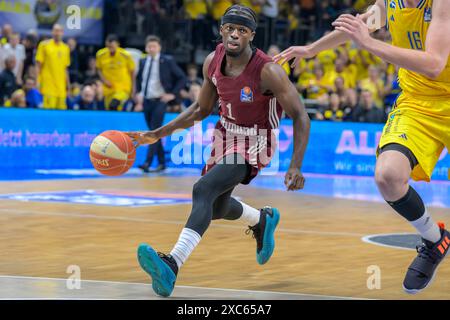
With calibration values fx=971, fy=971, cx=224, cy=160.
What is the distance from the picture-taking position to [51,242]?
905cm

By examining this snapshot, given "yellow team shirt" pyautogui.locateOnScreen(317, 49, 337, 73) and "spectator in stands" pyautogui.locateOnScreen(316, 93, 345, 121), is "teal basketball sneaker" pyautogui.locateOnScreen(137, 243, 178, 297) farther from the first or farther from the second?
"yellow team shirt" pyautogui.locateOnScreen(317, 49, 337, 73)

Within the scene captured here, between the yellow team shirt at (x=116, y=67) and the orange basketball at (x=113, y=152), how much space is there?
37.6ft

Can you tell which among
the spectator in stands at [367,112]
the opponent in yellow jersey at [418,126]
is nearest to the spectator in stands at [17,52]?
the spectator in stands at [367,112]

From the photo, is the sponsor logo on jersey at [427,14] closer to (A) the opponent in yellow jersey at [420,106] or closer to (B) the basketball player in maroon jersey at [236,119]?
(A) the opponent in yellow jersey at [420,106]

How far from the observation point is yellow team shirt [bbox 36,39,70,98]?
Answer: 1820 cm

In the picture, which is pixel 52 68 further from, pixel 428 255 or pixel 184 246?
pixel 428 255

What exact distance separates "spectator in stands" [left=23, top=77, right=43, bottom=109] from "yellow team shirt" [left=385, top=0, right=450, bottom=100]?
486 inches

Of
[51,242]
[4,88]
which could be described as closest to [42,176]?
[4,88]

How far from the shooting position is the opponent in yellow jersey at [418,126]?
20.0 feet

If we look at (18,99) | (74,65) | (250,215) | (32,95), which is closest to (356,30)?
(250,215)

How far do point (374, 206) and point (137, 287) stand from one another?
262 inches

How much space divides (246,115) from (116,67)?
39.0ft

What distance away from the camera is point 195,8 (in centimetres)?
2338

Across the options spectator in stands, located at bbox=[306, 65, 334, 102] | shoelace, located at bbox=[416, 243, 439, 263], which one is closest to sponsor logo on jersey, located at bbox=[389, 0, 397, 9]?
shoelace, located at bbox=[416, 243, 439, 263]
